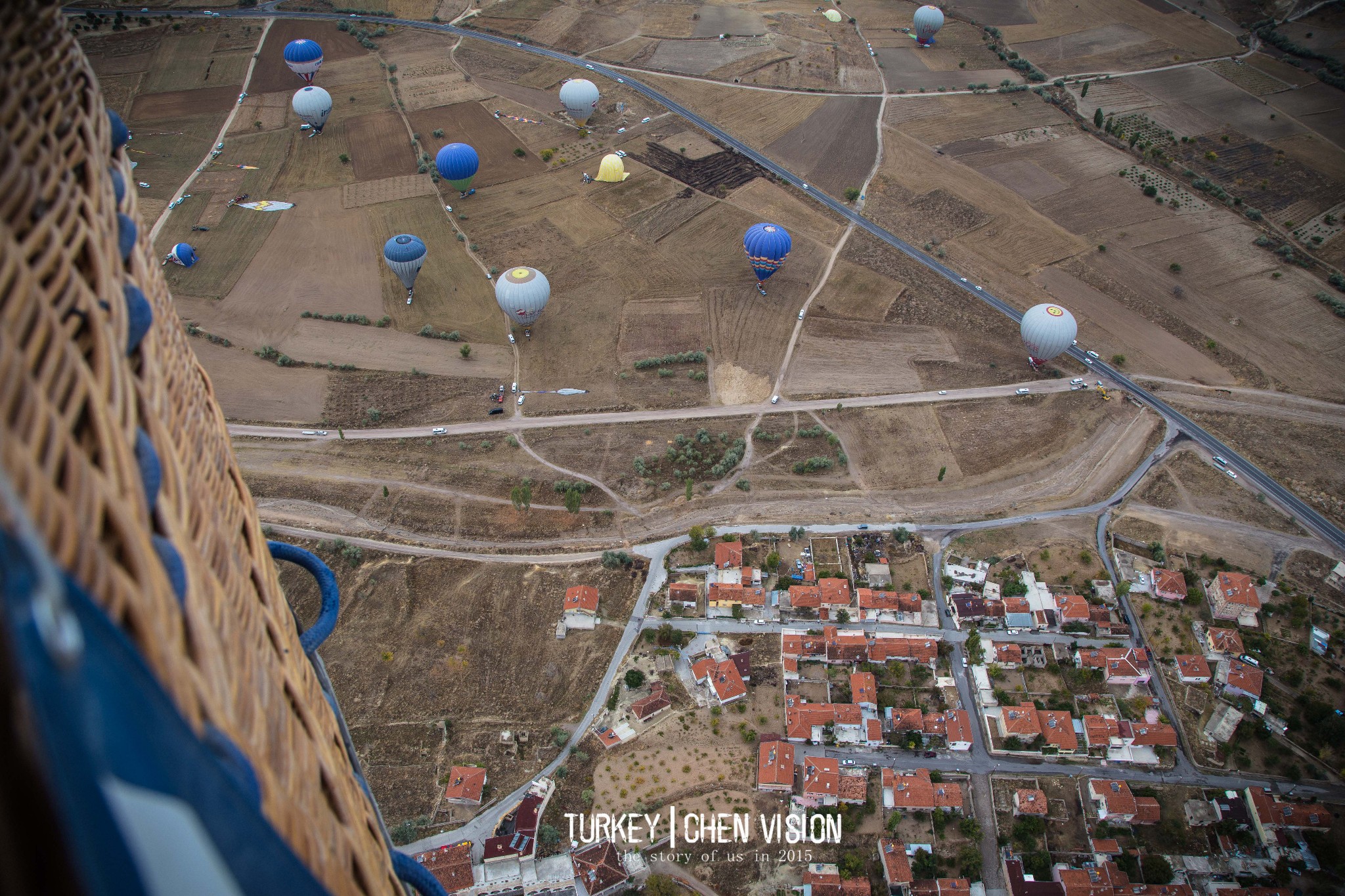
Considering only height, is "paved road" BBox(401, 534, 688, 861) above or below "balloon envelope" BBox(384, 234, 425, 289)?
below

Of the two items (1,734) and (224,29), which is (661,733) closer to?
(1,734)

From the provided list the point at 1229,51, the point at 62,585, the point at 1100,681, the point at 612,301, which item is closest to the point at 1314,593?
the point at 1100,681

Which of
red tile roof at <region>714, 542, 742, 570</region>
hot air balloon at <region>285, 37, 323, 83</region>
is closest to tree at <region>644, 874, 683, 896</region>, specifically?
red tile roof at <region>714, 542, 742, 570</region>

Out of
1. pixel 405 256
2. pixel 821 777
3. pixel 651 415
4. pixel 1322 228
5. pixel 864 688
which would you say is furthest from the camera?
pixel 1322 228

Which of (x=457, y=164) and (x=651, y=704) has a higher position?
(x=457, y=164)

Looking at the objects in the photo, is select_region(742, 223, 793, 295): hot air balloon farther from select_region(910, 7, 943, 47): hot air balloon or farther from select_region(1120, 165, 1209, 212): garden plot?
select_region(910, 7, 943, 47): hot air balloon

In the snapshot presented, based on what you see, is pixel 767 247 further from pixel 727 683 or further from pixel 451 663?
pixel 451 663

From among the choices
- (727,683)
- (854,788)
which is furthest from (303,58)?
(854,788)
